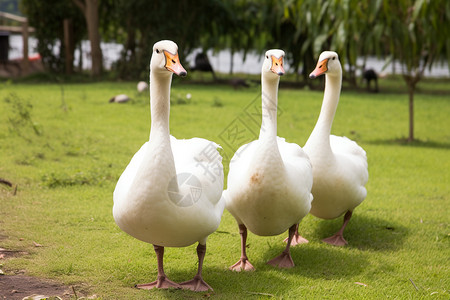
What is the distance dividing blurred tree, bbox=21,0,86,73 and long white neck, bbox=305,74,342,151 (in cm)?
1693

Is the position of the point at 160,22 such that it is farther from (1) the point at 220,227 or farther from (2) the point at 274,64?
(2) the point at 274,64

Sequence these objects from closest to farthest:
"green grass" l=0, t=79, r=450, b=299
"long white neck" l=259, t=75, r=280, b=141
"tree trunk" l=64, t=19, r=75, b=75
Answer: "green grass" l=0, t=79, r=450, b=299 → "long white neck" l=259, t=75, r=280, b=141 → "tree trunk" l=64, t=19, r=75, b=75

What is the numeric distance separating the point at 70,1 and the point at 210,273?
18.4m

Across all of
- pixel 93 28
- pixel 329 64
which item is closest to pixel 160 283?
pixel 329 64

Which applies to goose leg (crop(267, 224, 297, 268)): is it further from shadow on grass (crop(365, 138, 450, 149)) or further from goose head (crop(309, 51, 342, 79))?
shadow on grass (crop(365, 138, 450, 149))

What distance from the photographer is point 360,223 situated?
6074mm

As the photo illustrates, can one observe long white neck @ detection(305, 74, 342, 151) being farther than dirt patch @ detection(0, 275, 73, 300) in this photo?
Yes

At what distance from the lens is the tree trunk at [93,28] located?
18953 millimetres

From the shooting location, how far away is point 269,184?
4344 mm

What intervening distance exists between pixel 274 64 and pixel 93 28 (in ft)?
52.2

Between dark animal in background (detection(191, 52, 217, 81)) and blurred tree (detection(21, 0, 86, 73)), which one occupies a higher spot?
blurred tree (detection(21, 0, 86, 73))

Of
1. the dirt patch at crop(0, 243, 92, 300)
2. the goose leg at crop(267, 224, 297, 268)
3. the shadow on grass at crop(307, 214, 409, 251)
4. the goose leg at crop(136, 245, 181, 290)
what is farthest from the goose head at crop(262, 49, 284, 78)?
the dirt patch at crop(0, 243, 92, 300)

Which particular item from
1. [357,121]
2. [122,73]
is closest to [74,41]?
[122,73]

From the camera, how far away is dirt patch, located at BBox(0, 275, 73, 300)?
3764mm
